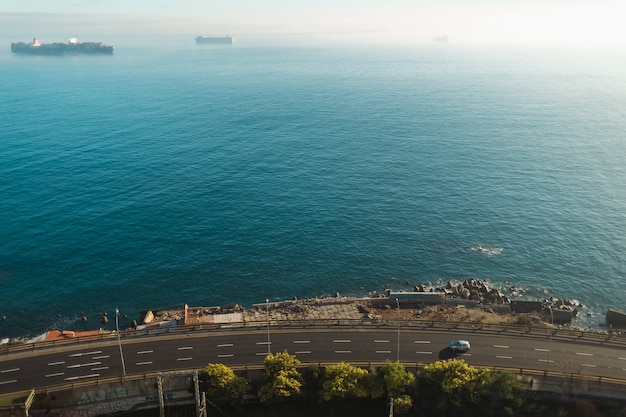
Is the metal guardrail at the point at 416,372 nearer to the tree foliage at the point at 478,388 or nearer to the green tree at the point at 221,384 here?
the green tree at the point at 221,384

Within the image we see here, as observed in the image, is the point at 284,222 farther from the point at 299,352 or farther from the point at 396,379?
the point at 396,379

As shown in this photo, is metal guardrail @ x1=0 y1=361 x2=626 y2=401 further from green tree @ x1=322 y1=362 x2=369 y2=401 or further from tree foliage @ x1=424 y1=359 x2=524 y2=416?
green tree @ x1=322 y1=362 x2=369 y2=401

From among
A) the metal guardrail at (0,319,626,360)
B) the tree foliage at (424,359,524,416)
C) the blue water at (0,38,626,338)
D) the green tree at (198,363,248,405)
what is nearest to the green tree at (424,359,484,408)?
the tree foliage at (424,359,524,416)

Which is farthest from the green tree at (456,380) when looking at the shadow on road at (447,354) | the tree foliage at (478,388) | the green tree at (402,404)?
the shadow on road at (447,354)

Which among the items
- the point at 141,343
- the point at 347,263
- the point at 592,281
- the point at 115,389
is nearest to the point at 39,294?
the point at 141,343

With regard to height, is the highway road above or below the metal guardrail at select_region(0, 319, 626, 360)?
below

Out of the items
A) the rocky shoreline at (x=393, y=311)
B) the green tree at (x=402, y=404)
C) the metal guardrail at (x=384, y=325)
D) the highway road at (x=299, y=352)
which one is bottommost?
the rocky shoreline at (x=393, y=311)

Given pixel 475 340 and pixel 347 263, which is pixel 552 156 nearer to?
pixel 347 263
